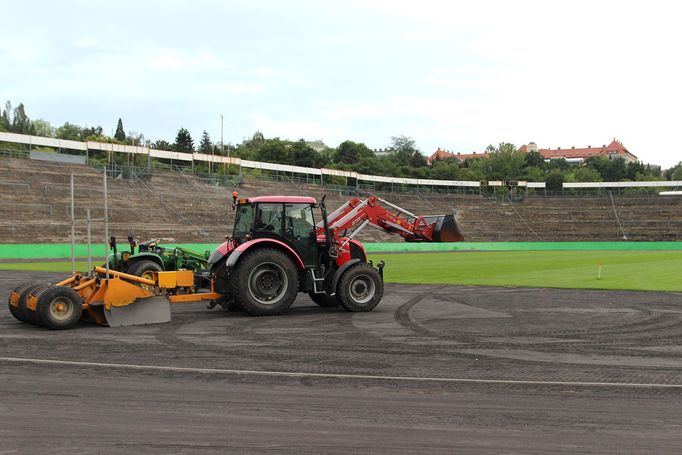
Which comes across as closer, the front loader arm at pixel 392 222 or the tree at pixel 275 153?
the front loader arm at pixel 392 222

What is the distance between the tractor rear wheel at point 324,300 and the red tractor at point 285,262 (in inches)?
1.3

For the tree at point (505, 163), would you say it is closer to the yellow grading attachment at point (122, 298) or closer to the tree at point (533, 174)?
the tree at point (533, 174)

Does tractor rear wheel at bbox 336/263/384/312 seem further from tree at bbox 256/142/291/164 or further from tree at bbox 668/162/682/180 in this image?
tree at bbox 668/162/682/180

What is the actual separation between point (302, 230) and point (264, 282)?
4.50 feet

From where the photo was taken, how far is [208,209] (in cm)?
6266

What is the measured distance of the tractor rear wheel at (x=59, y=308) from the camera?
39.2ft

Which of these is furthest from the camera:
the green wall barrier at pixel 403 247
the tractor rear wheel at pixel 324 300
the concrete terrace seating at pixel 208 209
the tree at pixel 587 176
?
the tree at pixel 587 176

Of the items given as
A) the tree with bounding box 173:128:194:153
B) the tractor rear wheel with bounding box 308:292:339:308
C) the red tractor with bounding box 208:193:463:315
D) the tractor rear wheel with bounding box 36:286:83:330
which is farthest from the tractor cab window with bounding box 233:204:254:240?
the tree with bounding box 173:128:194:153

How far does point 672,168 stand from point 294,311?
643ft

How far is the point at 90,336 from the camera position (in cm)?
1147

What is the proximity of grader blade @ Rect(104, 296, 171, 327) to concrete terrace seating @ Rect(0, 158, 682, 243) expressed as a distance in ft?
85.6

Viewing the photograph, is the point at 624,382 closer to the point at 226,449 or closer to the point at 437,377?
the point at 437,377

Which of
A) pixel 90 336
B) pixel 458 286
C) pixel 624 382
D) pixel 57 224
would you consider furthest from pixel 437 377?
pixel 57 224

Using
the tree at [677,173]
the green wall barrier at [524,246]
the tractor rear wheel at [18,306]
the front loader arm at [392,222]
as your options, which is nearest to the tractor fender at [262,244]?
the front loader arm at [392,222]
